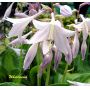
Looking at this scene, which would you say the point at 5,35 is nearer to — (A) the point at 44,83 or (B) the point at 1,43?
(B) the point at 1,43

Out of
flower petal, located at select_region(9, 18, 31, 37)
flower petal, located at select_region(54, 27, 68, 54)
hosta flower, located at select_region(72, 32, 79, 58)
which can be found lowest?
hosta flower, located at select_region(72, 32, 79, 58)

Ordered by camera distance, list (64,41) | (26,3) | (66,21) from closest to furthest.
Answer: (64,41) < (66,21) < (26,3)

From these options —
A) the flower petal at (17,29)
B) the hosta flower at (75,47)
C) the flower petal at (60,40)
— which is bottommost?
the hosta flower at (75,47)

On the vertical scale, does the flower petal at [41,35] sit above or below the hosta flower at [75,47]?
above

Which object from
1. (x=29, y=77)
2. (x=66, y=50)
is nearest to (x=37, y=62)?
(x=29, y=77)

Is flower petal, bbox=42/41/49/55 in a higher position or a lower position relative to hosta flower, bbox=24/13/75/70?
lower

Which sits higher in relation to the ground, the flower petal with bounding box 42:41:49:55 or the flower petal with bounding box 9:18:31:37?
the flower petal with bounding box 9:18:31:37

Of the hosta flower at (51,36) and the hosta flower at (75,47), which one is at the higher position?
the hosta flower at (51,36)

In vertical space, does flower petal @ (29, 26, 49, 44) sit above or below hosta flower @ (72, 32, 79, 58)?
above

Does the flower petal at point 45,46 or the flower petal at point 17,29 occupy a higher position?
the flower petal at point 17,29

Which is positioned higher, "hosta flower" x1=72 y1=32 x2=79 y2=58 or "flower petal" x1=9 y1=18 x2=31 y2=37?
"flower petal" x1=9 y1=18 x2=31 y2=37

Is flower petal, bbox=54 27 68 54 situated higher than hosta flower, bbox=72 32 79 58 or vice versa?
flower petal, bbox=54 27 68 54
